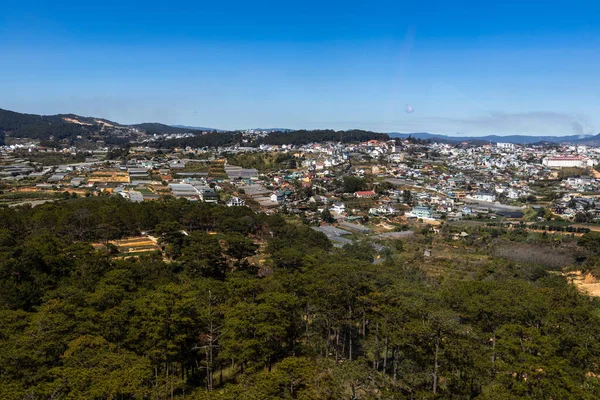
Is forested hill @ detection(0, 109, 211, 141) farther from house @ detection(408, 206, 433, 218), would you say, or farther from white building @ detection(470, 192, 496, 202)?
white building @ detection(470, 192, 496, 202)

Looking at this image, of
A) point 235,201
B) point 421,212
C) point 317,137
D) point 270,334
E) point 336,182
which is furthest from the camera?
point 317,137

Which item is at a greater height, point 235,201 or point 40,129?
point 40,129

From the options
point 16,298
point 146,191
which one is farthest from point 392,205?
point 16,298

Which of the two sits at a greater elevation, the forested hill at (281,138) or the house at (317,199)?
the forested hill at (281,138)

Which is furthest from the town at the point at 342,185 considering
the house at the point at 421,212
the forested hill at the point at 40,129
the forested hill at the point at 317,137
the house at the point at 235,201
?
the forested hill at the point at 40,129

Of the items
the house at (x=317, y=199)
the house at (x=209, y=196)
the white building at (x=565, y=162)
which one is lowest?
the house at (x=317, y=199)

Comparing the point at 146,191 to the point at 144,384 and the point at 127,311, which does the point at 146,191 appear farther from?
the point at 144,384

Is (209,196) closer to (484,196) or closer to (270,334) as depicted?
(270,334)

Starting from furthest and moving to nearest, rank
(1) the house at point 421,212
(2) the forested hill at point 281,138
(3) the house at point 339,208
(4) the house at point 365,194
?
(2) the forested hill at point 281,138, (4) the house at point 365,194, (3) the house at point 339,208, (1) the house at point 421,212

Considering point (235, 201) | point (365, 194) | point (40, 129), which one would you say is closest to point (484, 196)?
point (365, 194)

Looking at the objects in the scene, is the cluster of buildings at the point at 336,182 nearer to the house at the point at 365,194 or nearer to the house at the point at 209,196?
the house at the point at 209,196
